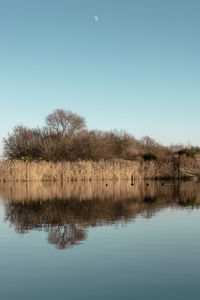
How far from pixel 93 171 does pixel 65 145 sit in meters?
12.7

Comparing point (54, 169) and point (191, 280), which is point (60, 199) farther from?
point (54, 169)

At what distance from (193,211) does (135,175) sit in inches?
711

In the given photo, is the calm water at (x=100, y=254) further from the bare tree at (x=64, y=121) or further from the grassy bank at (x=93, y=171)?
the bare tree at (x=64, y=121)

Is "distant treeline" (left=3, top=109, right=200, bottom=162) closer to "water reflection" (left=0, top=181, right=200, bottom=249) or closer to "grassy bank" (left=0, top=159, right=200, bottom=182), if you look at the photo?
"grassy bank" (left=0, top=159, right=200, bottom=182)

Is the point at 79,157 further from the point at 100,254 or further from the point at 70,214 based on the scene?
the point at 100,254

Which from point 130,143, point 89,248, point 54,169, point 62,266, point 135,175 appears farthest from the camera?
point 130,143

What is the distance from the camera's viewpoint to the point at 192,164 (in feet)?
92.1

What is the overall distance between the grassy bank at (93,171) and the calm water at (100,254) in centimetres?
1537

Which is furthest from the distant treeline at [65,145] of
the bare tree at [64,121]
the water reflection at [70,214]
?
the water reflection at [70,214]

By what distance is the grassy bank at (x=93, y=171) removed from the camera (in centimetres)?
2633

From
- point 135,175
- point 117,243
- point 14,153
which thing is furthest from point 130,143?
point 117,243

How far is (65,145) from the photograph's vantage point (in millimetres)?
39719

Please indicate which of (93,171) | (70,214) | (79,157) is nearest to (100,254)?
(70,214)

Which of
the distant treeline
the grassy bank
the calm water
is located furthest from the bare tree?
the calm water
